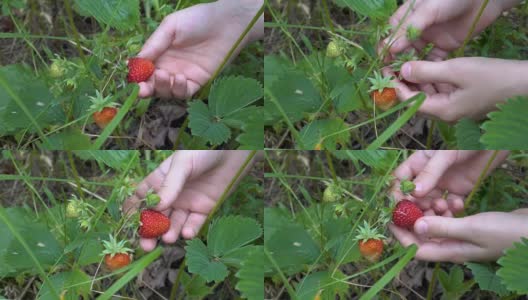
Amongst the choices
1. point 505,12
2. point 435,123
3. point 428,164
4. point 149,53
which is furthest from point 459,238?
point 149,53

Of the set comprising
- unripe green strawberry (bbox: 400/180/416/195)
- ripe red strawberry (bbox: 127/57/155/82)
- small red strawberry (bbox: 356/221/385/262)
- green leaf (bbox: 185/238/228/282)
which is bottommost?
green leaf (bbox: 185/238/228/282)

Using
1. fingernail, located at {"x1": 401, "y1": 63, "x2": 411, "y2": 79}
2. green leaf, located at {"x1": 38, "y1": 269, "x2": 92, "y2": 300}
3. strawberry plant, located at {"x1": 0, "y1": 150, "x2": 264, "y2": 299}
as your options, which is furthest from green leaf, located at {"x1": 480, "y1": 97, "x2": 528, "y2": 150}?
green leaf, located at {"x1": 38, "y1": 269, "x2": 92, "y2": 300}

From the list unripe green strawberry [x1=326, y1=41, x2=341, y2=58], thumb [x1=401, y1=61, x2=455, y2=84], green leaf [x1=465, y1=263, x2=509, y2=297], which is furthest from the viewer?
unripe green strawberry [x1=326, y1=41, x2=341, y2=58]

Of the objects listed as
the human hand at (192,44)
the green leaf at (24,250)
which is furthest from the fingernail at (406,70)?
the green leaf at (24,250)

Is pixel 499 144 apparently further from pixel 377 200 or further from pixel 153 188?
pixel 153 188

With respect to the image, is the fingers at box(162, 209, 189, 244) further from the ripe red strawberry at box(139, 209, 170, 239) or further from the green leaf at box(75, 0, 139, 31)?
the green leaf at box(75, 0, 139, 31)

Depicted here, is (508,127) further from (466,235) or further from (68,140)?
(68,140)

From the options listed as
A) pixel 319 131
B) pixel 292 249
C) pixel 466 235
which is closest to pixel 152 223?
pixel 292 249

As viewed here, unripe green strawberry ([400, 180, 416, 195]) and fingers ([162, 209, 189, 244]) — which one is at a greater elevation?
unripe green strawberry ([400, 180, 416, 195])
